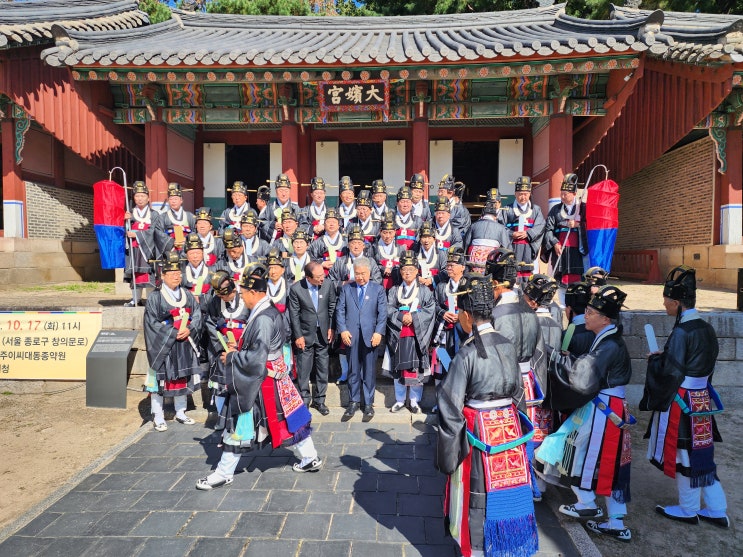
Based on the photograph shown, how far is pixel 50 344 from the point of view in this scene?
21.1 ft

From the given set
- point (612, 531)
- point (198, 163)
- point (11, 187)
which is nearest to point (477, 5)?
point (198, 163)

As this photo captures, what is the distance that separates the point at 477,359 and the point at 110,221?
7153 mm

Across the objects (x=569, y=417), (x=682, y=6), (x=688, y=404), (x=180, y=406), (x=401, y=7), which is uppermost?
(x=401, y=7)

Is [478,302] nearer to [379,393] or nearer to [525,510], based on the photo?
[525,510]

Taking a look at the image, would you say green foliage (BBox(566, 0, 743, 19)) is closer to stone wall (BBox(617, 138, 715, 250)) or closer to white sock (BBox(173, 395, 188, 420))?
stone wall (BBox(617, 138, 715, 250))

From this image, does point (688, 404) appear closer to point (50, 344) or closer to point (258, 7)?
point (50, 344)

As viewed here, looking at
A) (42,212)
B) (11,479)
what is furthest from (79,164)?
(11,479)

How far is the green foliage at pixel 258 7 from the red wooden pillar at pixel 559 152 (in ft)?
43.7

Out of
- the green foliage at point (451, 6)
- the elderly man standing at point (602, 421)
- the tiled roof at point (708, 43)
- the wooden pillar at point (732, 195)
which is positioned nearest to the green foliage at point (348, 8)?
the green foliage at point (451, 6)

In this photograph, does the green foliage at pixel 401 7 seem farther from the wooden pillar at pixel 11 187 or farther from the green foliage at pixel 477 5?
the wooden pillar at pixel 11 187

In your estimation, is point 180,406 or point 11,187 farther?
point 11,187

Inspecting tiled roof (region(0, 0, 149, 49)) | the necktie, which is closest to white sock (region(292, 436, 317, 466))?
the necktie

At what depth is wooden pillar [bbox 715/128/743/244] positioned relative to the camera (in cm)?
941

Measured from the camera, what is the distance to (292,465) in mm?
4305
